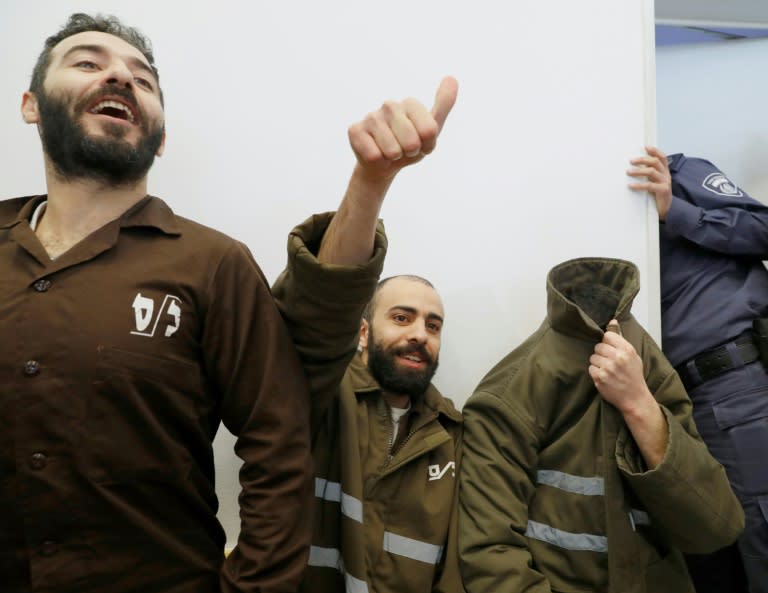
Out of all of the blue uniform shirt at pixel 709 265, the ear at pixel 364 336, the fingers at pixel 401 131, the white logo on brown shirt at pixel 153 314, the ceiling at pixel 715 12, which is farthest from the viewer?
the ceiling at pixel 715 12

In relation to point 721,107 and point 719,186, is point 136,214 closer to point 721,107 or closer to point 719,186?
point 719,186

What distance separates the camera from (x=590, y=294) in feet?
5.17

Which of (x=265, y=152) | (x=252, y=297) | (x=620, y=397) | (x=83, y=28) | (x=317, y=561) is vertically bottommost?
(x=317, y=561)

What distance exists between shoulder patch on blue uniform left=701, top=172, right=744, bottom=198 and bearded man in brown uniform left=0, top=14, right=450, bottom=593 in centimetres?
127

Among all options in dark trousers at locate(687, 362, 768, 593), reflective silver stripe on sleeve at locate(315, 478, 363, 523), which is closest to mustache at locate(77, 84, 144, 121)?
reflective silver stripe on sleeve at locate(315, 478, 363, 523)

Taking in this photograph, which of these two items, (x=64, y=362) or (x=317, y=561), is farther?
(x=317, y=561)

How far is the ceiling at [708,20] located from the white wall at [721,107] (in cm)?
5

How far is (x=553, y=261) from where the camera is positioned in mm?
1805

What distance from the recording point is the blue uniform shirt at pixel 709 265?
173 cm

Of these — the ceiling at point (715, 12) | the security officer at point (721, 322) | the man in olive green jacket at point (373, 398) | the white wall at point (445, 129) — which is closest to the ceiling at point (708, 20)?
the ceiling at point (715, 12)

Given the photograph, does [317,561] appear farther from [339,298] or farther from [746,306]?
[746,306]

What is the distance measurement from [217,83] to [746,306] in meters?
1.52

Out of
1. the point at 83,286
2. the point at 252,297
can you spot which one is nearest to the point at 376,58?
the point at 252,297

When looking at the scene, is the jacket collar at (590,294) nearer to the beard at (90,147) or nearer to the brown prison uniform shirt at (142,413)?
the brown prison uniform shirt at (142,413)
